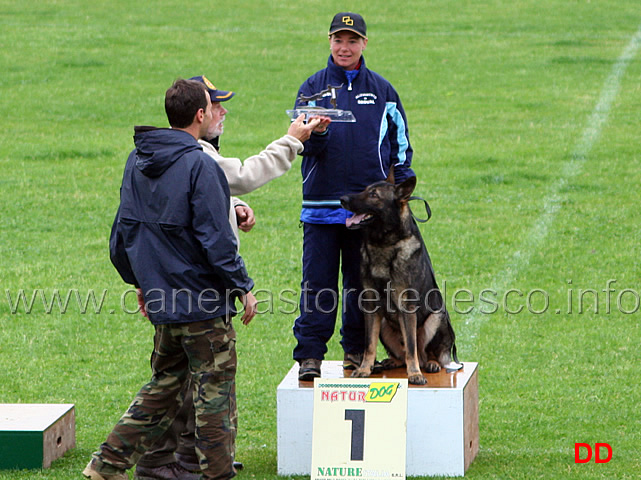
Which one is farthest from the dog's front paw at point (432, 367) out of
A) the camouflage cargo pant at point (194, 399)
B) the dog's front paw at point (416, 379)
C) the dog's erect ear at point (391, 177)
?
the camouflage cargo pant at point (194, 399)

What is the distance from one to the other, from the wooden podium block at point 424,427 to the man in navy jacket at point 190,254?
2.16 ft

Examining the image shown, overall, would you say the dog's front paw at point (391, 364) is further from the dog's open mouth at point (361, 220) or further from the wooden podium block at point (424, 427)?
the dog's open mouth at point (361, 220)

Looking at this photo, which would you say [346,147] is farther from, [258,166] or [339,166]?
[258,166]

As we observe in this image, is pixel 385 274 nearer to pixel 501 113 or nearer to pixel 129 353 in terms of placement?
pixel 129 353

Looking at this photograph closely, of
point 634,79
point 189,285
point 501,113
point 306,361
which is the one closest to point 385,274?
point 306,361

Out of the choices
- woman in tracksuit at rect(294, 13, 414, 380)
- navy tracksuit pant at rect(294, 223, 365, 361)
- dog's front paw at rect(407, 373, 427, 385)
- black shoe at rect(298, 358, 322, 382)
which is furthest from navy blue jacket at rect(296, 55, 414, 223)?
dog's front paw at rect(407, 373, 427, 385)

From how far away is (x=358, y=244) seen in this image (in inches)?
227

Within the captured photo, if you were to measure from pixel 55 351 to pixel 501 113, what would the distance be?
35.3 feet

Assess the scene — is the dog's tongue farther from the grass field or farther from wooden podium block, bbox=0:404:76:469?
wooden podium block, bbox=0:404:76:469

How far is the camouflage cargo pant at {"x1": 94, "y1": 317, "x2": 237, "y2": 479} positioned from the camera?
473cm

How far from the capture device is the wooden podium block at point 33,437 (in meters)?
5.42

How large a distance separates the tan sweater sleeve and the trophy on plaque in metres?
0.27

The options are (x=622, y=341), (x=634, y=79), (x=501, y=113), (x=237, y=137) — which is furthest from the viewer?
(x=634, y=79)

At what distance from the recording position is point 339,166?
5.65m
